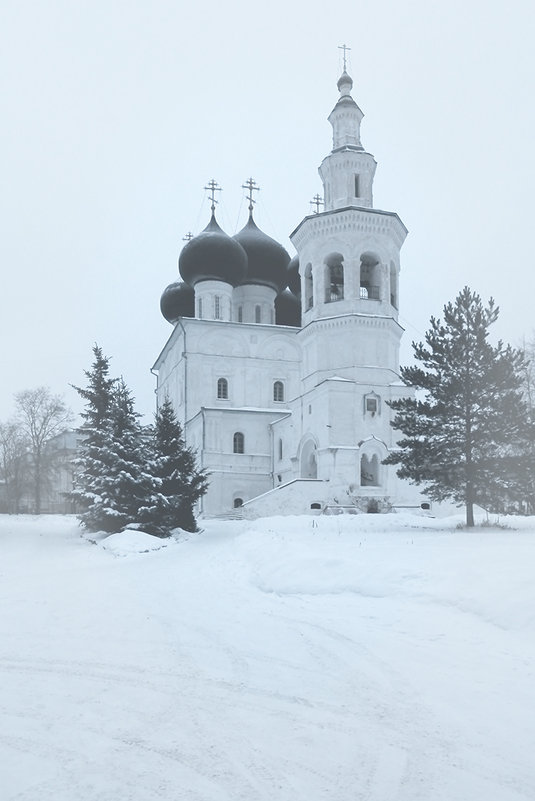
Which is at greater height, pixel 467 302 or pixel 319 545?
pixel 467 302

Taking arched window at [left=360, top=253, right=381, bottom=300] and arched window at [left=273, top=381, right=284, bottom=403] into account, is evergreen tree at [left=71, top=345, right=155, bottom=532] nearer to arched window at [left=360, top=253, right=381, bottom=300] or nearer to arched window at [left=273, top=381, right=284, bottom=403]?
arched window at [left=360, top=253, right=381, bottom=300]

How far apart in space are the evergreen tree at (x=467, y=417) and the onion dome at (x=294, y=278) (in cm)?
2589

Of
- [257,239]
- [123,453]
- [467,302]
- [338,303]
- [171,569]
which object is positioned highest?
[257,239]

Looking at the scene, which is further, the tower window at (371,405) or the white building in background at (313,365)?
the tower window at (371,405)

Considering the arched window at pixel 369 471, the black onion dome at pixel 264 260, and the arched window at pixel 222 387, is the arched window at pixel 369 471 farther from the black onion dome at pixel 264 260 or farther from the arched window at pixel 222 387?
the black onion dome at pixel 264 260

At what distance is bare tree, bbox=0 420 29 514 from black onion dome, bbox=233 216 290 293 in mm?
16843

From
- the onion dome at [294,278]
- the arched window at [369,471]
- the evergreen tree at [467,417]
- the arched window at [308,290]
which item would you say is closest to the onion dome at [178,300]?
the onion dome at [294,278]

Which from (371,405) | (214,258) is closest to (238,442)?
(214,258)

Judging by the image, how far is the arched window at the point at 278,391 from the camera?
4103 cm

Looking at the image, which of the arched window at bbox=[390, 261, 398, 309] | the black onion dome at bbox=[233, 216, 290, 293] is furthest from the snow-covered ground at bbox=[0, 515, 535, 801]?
the black onion dome at bbox=[233, 216, 290, 293]

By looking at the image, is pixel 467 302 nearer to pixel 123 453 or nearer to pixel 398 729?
pixel 123 453

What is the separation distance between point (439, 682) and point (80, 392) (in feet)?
74.2

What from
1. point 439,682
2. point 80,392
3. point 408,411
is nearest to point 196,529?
point 80,392

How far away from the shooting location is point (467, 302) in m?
20.2
